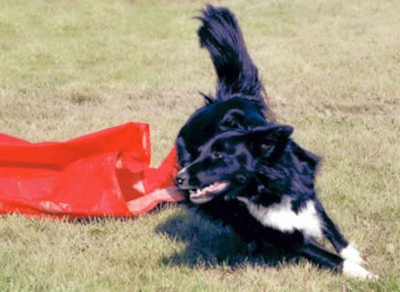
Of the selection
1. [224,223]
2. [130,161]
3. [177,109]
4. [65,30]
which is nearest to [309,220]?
[224,223]

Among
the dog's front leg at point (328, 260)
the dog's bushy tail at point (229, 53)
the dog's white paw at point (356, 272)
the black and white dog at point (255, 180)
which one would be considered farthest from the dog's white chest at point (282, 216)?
the dog's bushy tail at point (229, 53)

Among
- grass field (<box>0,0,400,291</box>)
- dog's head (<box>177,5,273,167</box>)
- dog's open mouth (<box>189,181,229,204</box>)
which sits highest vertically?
dog's head (<box>177,5,273,167</box>)

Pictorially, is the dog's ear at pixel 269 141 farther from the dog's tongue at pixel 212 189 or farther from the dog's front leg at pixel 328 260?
the dog's front leg at pixel 328 260

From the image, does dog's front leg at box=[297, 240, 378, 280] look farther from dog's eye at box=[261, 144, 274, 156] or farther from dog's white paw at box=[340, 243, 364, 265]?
dog's eye at box=[261, 144, 274, 156]

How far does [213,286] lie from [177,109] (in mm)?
4663

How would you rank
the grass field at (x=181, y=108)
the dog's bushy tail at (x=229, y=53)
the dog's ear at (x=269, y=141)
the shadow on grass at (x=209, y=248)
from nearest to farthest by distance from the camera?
the dog's ear at (x=269, y=141), the grass field at (x=181, y=108), the shadow on grass at (x=209, y=248), the dog's bushy tail at (x=229, y=53)

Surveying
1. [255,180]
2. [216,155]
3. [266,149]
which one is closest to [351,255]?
[255,180]

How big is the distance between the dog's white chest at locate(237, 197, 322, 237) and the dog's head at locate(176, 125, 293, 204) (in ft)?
0.73

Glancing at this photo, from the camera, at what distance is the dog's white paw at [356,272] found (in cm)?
290

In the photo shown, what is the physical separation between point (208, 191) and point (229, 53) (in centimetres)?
114

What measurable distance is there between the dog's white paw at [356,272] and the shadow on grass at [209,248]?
1.10 ft

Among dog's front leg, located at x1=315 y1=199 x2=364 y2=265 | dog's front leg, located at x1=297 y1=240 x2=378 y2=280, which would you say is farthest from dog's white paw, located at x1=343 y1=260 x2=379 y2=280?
dog's front leg, located at x1=315 y1=199 x2=364 y2=265

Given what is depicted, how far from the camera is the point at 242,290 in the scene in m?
2.83

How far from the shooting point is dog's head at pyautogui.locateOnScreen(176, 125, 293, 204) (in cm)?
258
